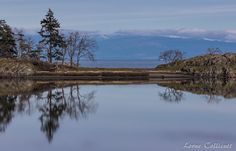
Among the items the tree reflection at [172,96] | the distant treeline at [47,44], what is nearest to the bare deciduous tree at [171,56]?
the distant treeline at [47,44]

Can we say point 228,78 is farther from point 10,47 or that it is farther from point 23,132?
point 23,132

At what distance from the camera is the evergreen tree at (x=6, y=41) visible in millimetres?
118375

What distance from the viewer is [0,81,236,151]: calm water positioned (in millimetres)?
31750

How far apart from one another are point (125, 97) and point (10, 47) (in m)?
64.3

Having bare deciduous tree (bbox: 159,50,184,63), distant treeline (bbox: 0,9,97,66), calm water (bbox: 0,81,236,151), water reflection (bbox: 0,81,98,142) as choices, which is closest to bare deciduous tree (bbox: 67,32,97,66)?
distant treeline (bbox: 0,9,97,66)

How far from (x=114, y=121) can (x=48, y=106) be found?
1465cm

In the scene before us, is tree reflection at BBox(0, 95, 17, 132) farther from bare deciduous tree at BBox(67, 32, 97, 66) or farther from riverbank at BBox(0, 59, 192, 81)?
bare deciduous tree at BBox(67, 32, 97, 66)

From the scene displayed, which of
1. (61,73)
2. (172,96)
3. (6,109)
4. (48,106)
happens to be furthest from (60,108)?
(61,73)

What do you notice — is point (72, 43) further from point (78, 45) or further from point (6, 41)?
point (6, 41)

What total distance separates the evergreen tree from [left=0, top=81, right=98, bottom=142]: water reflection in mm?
49264

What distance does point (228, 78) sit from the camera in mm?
113562

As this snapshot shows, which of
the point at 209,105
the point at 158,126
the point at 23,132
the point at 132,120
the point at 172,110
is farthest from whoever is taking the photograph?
the point at 209,105

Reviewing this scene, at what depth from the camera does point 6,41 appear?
11862 centimetres

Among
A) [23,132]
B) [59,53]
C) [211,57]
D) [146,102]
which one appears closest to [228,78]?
[211,57]
